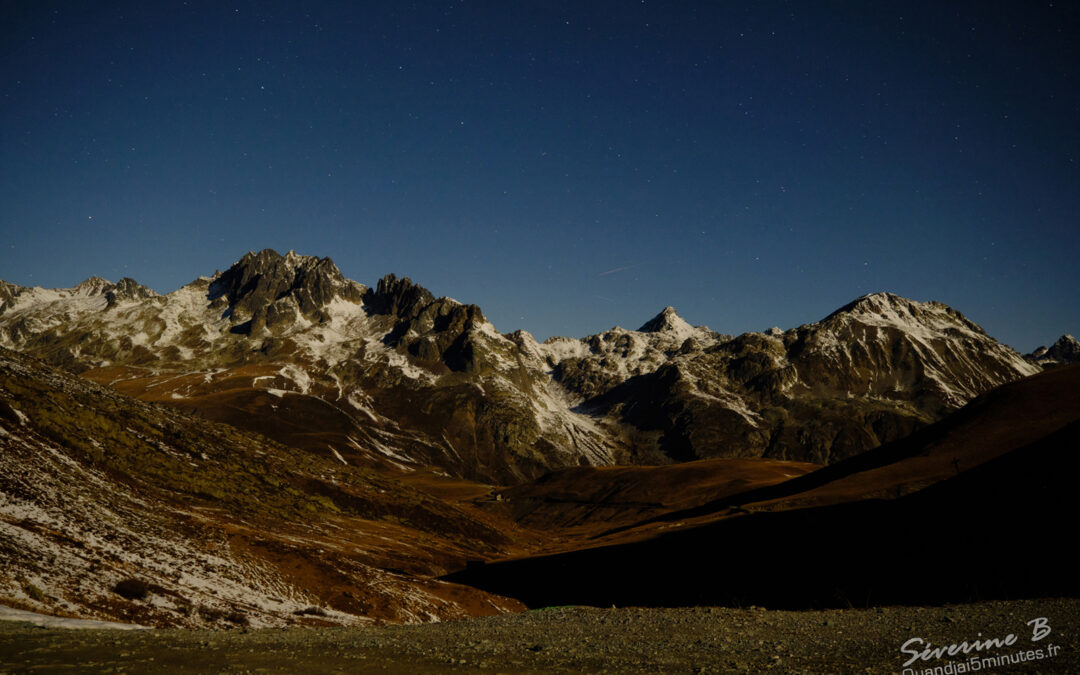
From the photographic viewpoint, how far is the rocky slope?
31969 millimetres

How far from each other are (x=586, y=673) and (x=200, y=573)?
3377 centimetres

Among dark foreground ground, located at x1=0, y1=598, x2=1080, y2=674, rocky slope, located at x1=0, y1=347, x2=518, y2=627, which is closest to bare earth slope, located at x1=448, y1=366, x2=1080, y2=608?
dark foreground ground, located at x1=0, y1=598, x2=1080, y2=674

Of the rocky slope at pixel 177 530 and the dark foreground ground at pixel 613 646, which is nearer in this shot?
the dark foreground ground at pixel 613 646

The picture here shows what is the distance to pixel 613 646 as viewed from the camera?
19.2m

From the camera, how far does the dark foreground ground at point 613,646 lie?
1492 cm

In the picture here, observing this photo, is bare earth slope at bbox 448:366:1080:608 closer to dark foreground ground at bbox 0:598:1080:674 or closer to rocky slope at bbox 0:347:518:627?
dark foreground ground at bbox 0:598:1080:674

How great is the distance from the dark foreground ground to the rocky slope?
12.2 m

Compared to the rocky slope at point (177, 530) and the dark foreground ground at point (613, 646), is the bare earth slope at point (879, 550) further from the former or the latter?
the rocky slope at point (177, 530)

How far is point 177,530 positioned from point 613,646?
39899 millimetres

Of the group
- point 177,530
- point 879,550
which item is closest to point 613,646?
point 879,550

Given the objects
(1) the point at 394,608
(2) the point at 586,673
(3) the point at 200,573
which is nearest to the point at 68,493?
(3) the point at 200,573

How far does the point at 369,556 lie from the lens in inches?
2338

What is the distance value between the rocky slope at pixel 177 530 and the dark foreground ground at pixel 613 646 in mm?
12228

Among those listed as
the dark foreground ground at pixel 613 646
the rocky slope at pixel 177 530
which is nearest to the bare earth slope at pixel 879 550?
the dark foreground ground at pixel 613 646
